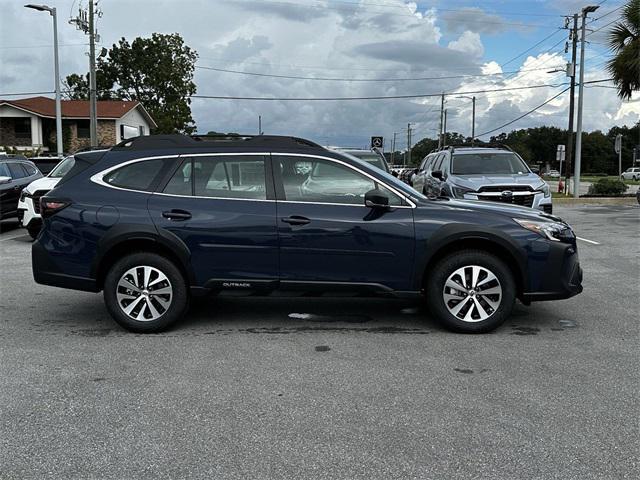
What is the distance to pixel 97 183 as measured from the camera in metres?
5.87

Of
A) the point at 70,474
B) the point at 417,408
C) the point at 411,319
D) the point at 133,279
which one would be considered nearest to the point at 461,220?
the point at 411,319

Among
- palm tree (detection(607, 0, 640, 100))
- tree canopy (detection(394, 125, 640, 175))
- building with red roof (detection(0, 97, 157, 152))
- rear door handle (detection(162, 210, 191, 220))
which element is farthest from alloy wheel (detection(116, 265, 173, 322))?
tree canopy (detection(394, 125, 640, 175))

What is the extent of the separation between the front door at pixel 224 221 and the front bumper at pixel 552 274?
7.64ft

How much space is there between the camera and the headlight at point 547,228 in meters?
5.75

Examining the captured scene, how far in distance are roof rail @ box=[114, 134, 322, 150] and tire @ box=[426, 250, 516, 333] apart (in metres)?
1.69

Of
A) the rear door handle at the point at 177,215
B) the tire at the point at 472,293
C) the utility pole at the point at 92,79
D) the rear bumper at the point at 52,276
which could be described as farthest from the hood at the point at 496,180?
the utility pole at the point at 92,79

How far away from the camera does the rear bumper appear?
5.83 m

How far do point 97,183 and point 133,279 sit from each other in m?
0.96

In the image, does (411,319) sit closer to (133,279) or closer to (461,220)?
(461,220)

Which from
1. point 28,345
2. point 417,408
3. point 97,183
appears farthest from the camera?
point 97,183

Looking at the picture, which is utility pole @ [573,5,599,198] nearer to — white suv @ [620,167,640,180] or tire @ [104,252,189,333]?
tire @ [104,252,189,333]

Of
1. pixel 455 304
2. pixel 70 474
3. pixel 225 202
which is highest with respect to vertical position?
pixel 225 202

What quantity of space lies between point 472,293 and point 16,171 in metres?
12.8

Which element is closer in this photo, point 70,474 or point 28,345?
point 70,474
